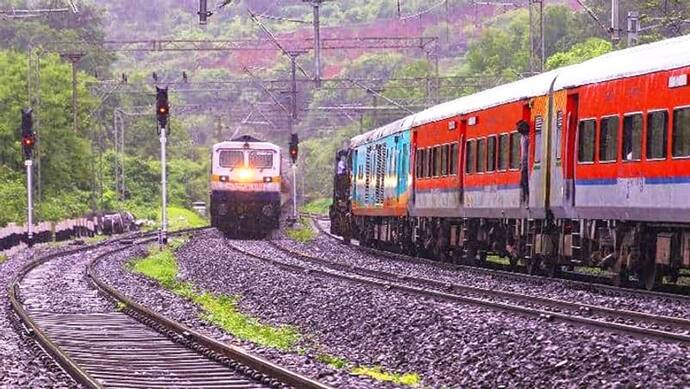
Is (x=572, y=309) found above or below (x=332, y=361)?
above

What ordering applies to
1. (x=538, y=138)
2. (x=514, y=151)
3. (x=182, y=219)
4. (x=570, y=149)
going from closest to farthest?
(x=570, y=149) < (x=538, y=138) < (x=514, y=151) < (x=182, y=219)

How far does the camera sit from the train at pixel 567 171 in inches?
759

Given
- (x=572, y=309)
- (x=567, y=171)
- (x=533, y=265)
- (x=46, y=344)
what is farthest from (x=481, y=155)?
(x=46, y=344)

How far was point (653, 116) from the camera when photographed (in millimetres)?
19500

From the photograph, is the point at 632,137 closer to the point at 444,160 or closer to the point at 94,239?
the point at 444,160

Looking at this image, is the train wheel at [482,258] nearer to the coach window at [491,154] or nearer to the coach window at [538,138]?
the coach window at [491,154]

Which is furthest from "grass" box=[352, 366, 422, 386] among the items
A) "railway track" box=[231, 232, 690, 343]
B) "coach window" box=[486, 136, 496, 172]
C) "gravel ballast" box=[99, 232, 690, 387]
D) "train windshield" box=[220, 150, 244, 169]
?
"train windshield" box=[220, 150, 244, 169]

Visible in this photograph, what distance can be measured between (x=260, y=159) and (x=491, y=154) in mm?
24955

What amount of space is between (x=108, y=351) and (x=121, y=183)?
268 ft

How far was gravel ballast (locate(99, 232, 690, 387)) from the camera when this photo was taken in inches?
485

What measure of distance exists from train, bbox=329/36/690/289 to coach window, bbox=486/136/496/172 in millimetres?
40

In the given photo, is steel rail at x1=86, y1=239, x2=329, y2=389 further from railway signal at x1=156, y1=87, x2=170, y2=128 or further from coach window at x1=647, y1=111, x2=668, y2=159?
railway signal at x1=156, y1=87, x2=170, y2=128

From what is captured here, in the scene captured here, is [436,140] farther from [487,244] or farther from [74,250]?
[74,250]

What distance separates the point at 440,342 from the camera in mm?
15188
